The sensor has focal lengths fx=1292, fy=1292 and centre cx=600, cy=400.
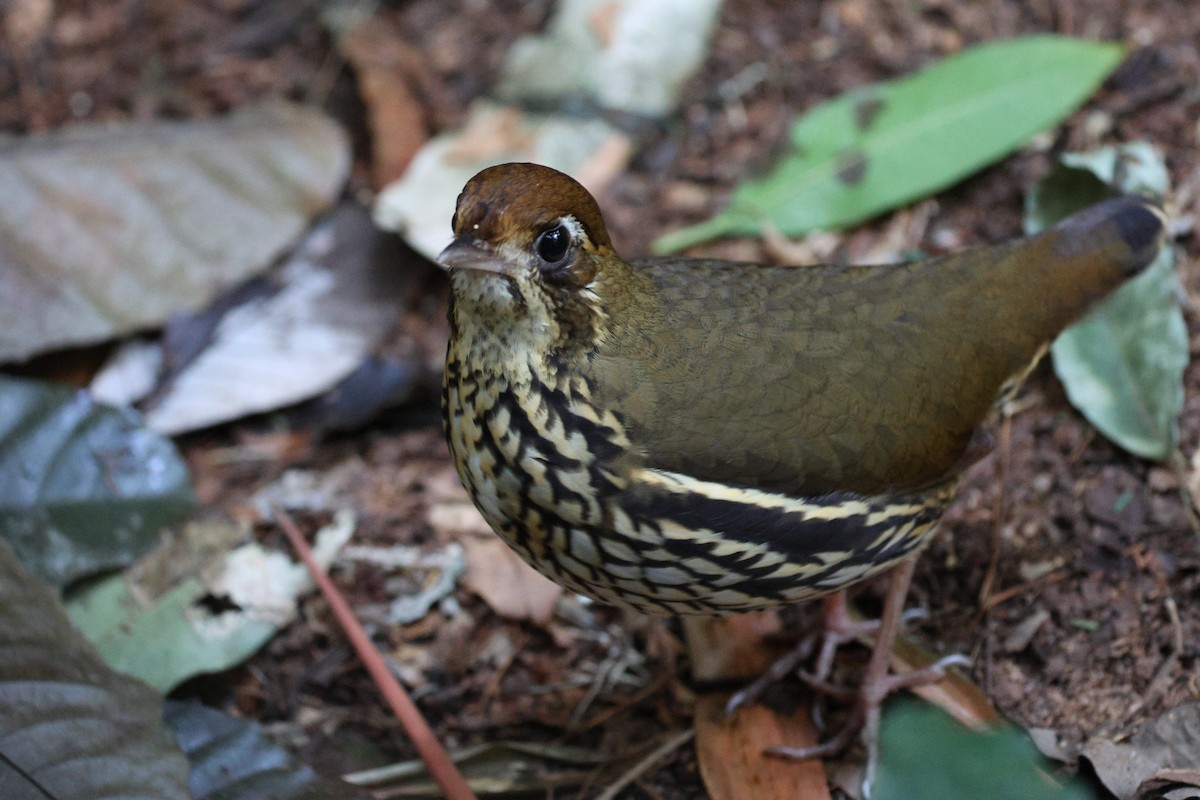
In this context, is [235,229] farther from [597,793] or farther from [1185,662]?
[1185,662]

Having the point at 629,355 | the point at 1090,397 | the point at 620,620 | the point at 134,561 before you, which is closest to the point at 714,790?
the point at 620,620

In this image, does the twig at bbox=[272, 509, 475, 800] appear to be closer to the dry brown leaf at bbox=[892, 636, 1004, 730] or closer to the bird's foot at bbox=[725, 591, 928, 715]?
the bird's foot at bbox=[725, 591, 928, 715]

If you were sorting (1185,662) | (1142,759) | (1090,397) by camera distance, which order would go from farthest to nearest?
1. (1090,397)
2. (1185,662)
3. (1142,759)

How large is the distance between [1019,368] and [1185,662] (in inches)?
33.9

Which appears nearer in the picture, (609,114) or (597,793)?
(597,793)

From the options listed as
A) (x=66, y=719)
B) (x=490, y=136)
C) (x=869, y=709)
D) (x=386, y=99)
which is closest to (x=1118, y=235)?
(x=869, y=709)

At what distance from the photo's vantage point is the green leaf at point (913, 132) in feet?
15.2

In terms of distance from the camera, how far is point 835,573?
3.17 m

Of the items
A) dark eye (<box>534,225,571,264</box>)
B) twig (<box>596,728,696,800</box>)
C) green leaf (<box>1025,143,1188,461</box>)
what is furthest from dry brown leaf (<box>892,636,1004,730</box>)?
dark eye (<box>534,225,571,264</box>)

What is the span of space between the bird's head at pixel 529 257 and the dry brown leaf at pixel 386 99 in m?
2.62

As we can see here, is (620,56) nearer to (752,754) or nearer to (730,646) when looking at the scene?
(730,646)

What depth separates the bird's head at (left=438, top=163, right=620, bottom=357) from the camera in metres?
2.65

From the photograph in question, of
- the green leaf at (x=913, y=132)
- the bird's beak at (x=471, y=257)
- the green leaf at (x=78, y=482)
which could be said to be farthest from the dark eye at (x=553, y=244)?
the green leaf at (x=913, y=132)

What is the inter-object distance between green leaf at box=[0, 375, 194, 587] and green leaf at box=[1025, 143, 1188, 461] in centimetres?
287
